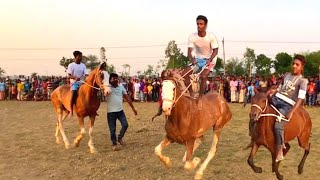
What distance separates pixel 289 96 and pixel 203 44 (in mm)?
2098

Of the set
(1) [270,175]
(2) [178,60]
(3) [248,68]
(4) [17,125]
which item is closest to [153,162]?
(1) [270,175]

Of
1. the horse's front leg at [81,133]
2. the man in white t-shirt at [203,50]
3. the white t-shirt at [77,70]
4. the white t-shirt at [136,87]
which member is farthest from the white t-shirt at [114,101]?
the white t-shirt at [136,87]

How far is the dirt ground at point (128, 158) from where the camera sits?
32.2 feet

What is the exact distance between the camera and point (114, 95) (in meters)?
12.7

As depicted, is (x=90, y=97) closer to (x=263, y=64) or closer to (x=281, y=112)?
(x=281, y=112)

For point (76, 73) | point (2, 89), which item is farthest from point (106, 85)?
point (2, 89)

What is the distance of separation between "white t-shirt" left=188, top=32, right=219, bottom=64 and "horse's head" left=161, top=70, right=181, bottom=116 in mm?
1706

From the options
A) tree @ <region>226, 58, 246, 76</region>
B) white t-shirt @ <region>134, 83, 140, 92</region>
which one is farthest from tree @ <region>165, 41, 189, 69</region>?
white t-shirt @ <region>134, 83, 140, 92</region>

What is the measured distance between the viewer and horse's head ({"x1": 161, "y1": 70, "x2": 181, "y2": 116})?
22.8ft

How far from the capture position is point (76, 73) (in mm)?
13398

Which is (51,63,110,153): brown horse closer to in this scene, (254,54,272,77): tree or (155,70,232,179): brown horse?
(155,70,232,179): brown horse

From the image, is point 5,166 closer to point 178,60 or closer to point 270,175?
point 270,175

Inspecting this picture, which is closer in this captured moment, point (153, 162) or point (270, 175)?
point (270, 175)

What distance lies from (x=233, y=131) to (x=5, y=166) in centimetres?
893
